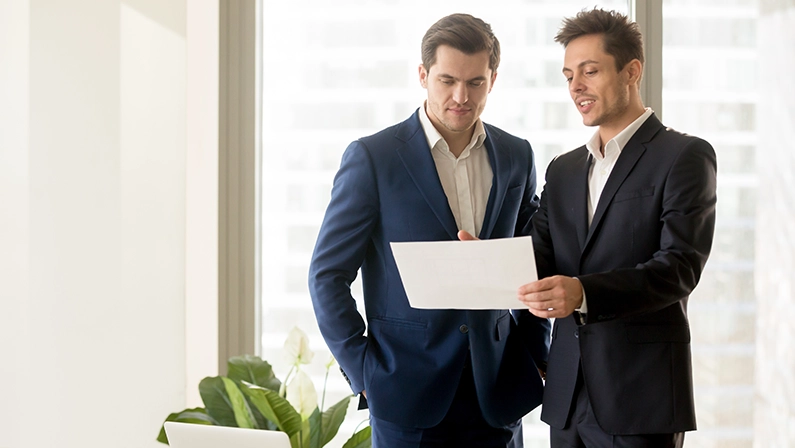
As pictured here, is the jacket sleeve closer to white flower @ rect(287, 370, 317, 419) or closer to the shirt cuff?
white flower @ rect(287, 370, 317, 419)

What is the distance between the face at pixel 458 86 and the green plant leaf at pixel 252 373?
3.03ft

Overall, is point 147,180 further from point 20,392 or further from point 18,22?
point 20,392

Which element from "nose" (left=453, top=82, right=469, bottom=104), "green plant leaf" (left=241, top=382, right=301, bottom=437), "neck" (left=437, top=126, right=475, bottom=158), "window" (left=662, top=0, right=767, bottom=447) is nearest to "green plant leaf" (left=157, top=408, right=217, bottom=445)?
"green plant leaf" (left=241, top=382, right=301, bottom=437)

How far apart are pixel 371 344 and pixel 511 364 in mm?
378

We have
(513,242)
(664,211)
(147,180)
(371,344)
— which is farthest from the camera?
(147,180)

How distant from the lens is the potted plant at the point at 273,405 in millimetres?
1829

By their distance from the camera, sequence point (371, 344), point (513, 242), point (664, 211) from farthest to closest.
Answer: point (371, 344) < point (664, 211) < point (513, 242)

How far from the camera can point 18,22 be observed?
2461mm

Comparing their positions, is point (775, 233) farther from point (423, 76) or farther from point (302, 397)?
point (302, 397)

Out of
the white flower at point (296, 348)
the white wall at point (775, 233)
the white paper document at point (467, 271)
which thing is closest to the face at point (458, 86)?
the white paper document at point (467, 271)

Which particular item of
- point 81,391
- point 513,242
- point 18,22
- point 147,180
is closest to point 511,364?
point 513,242

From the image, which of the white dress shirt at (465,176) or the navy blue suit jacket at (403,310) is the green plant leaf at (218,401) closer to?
the navy blue suit jacket at (403,310)

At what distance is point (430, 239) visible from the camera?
1.77m

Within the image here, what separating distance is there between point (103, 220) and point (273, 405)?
109cm
